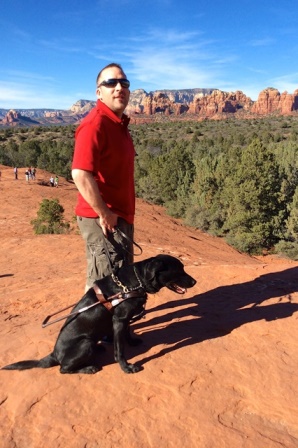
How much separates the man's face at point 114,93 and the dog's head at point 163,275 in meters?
1.23

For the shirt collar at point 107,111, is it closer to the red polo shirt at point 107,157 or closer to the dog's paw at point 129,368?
the red polo shirt at point 107,157

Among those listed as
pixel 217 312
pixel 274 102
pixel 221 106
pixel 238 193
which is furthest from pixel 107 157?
pixel 221 106

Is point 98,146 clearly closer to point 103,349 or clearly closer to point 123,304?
point 123,304

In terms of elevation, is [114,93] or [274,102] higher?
[274,102]

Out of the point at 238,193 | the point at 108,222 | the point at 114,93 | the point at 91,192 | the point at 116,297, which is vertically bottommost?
the point at 238,193

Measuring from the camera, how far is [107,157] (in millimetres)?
2713

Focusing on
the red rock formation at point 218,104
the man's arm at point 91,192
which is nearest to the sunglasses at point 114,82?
the man's arm at point 91,192

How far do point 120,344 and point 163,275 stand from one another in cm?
65

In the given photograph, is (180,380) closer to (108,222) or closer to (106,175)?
(108,222)

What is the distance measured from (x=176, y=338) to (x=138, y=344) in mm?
364

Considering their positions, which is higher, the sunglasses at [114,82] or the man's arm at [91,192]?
the sunglasses at [114,82]

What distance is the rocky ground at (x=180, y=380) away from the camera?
7.48 ft

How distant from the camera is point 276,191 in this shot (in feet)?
63.6

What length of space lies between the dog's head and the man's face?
1.23 m
